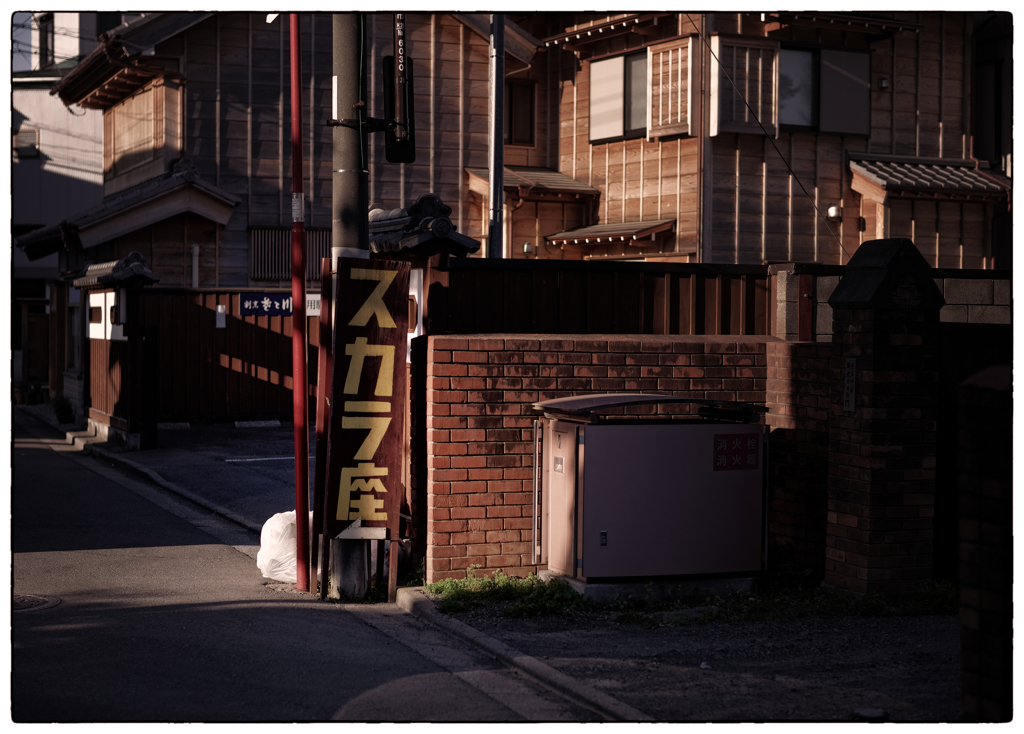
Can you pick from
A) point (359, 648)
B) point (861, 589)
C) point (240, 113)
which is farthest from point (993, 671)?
point (240, 113)

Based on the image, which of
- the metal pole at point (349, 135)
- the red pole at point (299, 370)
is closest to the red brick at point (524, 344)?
the metal pole at point (349, 135)

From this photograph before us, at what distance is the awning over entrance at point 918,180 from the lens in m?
22.5

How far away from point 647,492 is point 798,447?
1.63m

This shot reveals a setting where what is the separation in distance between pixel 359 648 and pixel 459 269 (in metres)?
3.66

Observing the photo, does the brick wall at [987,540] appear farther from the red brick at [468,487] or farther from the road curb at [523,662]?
the red brick at [468,487]

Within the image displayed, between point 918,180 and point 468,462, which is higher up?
point 918,180

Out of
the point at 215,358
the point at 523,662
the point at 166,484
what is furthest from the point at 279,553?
the point at 215,358

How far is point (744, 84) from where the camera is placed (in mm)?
22000

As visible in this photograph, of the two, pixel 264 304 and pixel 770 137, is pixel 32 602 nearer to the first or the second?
pixel 264 304

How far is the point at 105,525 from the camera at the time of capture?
12695mm

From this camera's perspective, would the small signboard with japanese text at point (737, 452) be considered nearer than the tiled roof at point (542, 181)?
Yes

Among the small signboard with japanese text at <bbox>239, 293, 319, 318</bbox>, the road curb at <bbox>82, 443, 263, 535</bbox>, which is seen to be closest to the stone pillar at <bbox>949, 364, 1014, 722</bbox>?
the road curb at <bbox>82, 443, 263, 535</bbox>

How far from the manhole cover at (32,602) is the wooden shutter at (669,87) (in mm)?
15900

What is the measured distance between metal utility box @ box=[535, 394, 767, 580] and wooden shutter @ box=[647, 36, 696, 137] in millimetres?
13903
